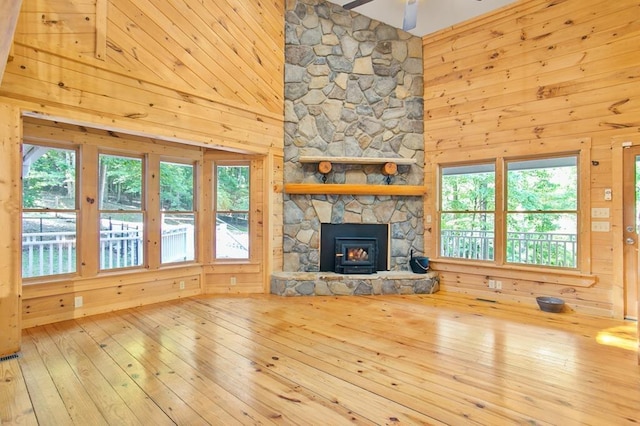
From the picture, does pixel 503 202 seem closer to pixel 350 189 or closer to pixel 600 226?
pixel 600 226

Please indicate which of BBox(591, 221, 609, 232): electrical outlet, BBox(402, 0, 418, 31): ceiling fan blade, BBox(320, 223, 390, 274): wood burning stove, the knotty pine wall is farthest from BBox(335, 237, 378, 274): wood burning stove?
BBox(402, 0, 418, 31): ceiling fan blade

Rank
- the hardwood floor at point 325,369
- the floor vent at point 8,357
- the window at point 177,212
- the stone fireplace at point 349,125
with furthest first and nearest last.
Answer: the stone fireplace at point 349,125 < the window at point 177,212 < the floor vent at point 8,357 < the hardwood floor at point 325,369

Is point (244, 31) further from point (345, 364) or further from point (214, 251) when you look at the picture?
point (345, 364)

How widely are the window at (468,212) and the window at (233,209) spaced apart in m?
3.08

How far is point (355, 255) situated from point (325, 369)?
268 centimetres

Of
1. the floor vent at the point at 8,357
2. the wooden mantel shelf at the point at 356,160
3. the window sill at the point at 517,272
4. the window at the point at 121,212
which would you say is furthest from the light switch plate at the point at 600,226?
the floor vent at the point at 8,357

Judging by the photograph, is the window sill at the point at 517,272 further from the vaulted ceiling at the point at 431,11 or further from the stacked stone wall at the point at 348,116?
the vaulted ceiling at the point at 431,11

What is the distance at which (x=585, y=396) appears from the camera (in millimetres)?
2244

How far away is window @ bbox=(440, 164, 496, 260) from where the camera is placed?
197 inches

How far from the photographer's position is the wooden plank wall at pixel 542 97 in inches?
156

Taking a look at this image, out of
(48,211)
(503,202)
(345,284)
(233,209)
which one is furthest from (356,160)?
(48,211)

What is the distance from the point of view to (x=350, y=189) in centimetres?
516

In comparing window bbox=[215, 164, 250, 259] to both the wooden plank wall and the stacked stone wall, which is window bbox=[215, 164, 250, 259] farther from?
the wooden plank wall

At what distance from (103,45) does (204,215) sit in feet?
8.04
